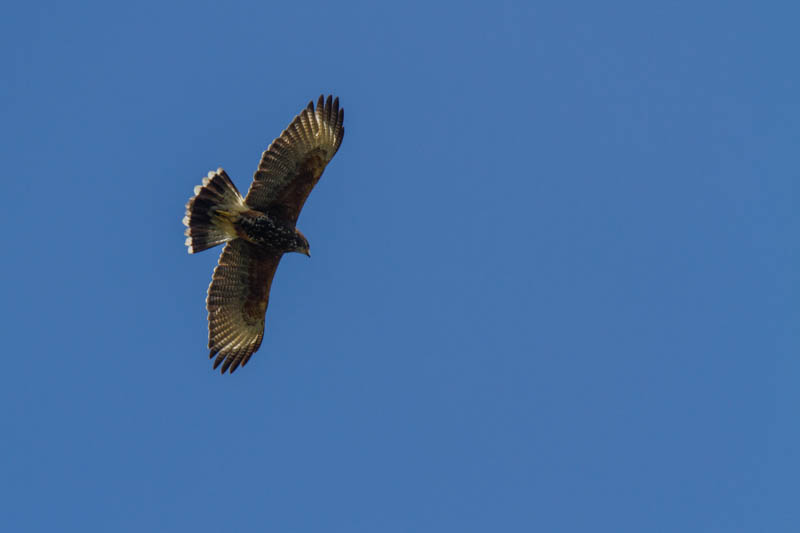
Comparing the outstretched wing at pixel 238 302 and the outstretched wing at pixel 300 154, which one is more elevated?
the outstretched wing at pixel 300 154

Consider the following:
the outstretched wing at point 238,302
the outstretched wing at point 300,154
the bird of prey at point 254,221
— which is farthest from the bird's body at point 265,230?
the outstretched wing at point 238,302

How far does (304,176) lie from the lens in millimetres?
17656

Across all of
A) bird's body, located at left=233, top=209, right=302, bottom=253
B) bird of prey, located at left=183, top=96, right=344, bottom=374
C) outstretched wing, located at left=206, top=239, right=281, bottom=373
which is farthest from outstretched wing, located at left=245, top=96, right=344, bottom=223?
outstretched wing, located at left=206, top=239, right=281, bottom=373

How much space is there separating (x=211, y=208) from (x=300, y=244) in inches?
62.2

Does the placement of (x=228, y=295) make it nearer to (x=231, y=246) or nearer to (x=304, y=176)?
(x=231, y=246)

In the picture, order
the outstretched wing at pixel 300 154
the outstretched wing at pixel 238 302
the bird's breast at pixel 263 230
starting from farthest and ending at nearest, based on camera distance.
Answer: the outstretched wing at pixel 238 302
the bird's breast at pixel 263 230
the outstretched wing at pixel 300 154

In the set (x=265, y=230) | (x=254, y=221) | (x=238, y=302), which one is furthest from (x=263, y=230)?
(x=238, y=302)

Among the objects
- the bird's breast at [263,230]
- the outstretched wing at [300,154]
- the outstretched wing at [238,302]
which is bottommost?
the outstretched wing at [238,302]

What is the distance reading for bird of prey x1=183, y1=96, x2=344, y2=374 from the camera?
1755cm

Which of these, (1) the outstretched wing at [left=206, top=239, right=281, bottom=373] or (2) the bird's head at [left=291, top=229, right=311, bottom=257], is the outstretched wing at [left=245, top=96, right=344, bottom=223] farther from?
(1) the outstretched wing at [left=206, top=239, right=281, bottom=373]

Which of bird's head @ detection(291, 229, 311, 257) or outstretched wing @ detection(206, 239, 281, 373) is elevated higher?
bird's head @ detection(291, 229, 311, 257)

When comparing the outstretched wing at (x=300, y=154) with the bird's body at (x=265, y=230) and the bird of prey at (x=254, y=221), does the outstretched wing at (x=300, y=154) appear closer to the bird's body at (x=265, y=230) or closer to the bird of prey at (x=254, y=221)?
the bird of prey at (x=254, y=221)

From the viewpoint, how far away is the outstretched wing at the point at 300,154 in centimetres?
1747

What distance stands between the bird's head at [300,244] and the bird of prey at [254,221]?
0.05ft
